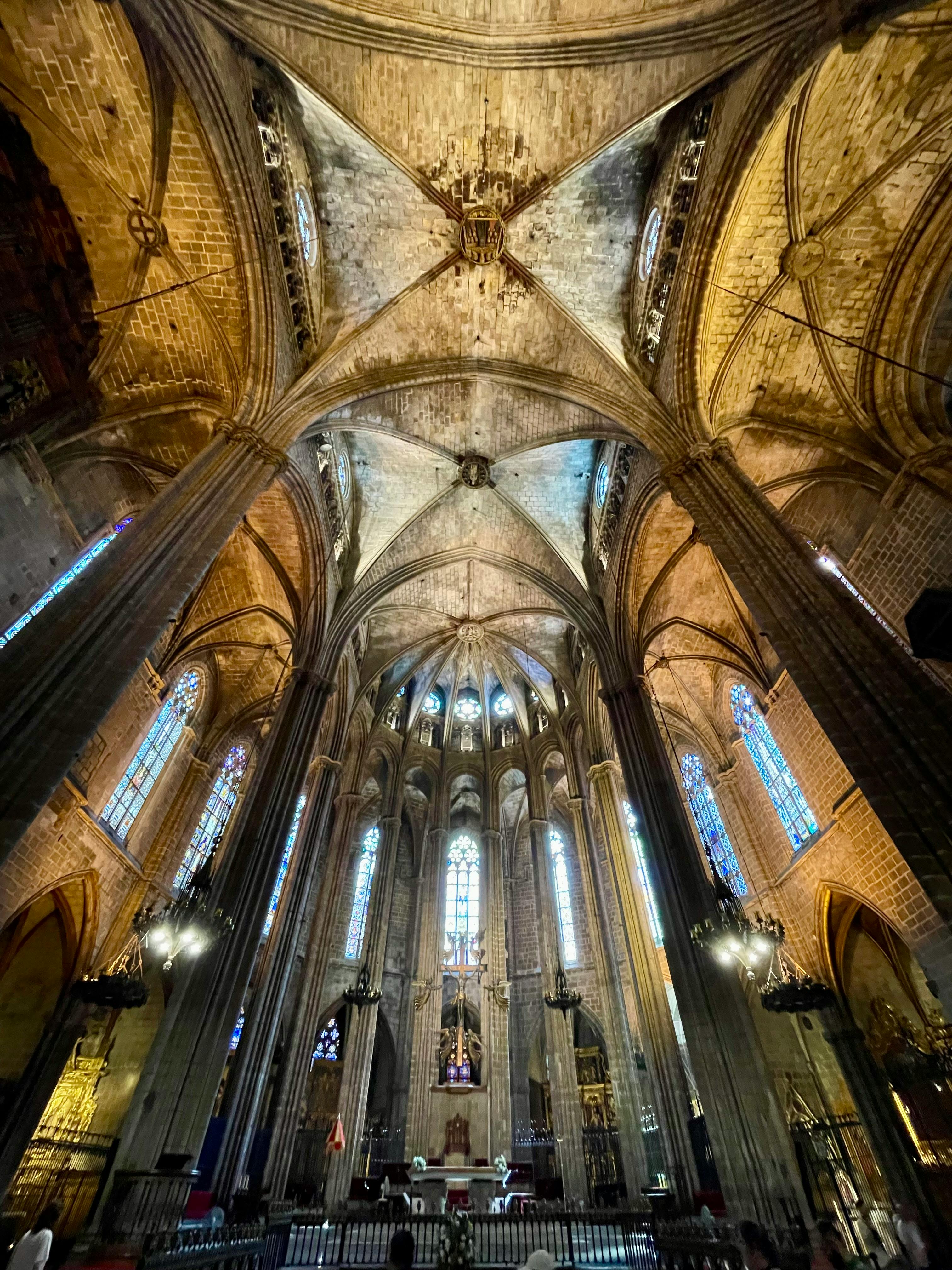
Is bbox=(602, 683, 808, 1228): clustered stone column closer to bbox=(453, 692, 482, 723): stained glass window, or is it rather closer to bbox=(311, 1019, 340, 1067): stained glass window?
bbox=(453, 692, 482, 723): stained glass window

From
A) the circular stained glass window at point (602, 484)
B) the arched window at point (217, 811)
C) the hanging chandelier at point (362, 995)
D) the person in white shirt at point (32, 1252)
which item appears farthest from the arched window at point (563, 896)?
the person in white shirt at point (32, 1252)

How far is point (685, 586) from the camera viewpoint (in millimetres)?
15609

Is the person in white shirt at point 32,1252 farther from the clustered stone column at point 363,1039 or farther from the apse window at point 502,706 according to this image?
the apse window at point 502,706

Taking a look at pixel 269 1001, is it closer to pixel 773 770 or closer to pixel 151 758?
pixel 151 758

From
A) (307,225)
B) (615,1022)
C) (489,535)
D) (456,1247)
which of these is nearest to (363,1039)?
(615,1022)

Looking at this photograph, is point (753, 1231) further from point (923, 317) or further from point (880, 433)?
point (923, 317)

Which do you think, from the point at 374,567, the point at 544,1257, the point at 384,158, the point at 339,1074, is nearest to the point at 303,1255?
the point at 544,1257

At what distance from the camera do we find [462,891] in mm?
20312

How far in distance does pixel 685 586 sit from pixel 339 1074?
54.9ft

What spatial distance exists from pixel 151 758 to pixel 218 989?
23.1 feet

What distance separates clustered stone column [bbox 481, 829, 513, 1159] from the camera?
1491cm

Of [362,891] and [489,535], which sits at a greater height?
[489,535]

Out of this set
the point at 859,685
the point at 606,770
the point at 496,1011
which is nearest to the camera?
the point at 859,685

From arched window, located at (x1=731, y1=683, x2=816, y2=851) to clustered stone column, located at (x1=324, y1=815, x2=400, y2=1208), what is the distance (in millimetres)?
10914
